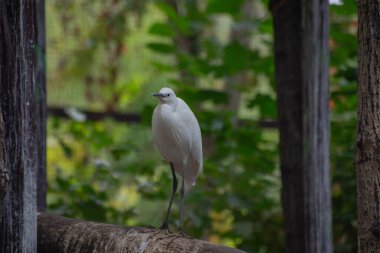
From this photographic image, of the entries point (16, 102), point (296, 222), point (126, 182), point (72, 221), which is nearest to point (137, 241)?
point (72, 221)

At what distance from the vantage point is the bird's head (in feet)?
7.24

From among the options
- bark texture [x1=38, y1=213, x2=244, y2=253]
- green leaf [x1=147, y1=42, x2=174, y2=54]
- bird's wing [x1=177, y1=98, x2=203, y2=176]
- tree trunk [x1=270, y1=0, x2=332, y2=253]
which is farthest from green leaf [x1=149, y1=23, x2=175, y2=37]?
bark texture [x1=38, y1=213, x2=244, y2=253]

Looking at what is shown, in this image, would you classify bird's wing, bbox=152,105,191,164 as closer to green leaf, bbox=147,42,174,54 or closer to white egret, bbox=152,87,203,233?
white egret, bbox=152,87,203,233

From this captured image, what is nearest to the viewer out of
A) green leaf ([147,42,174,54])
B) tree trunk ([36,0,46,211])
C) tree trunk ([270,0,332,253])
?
tree trunk ([36,0,46,211])

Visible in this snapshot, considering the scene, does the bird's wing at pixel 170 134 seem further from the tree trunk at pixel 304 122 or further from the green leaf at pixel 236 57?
the green leaf at pixel 236 57

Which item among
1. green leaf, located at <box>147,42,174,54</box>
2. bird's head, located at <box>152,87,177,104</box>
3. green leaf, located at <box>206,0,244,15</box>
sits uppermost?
green leaf, located at <box>206,0,244,15</box>

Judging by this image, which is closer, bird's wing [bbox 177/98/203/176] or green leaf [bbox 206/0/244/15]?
bird's wing [bbox 177/98/203/176]

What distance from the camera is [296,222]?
296cm

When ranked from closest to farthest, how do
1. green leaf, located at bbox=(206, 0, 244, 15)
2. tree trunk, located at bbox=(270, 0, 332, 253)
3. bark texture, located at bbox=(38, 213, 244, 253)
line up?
bark texture, located at bbox=(38, 213, 244, 253) → tree trunk, located at bbox=(270, 0, 332, 253) → green leaf, located at bbox=(206, 0, 244, 15)

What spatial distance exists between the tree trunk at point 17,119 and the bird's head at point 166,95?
0.45m

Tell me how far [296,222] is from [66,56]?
3256mm

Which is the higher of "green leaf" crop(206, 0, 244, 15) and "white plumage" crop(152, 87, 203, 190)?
"green leaf" crop(206, 0, 244, 15)

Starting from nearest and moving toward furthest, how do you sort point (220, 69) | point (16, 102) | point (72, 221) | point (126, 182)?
point (16, 102), point (72, 221), point (220, 69), point (126, 182)

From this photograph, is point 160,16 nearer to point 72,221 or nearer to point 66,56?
point 66,56
